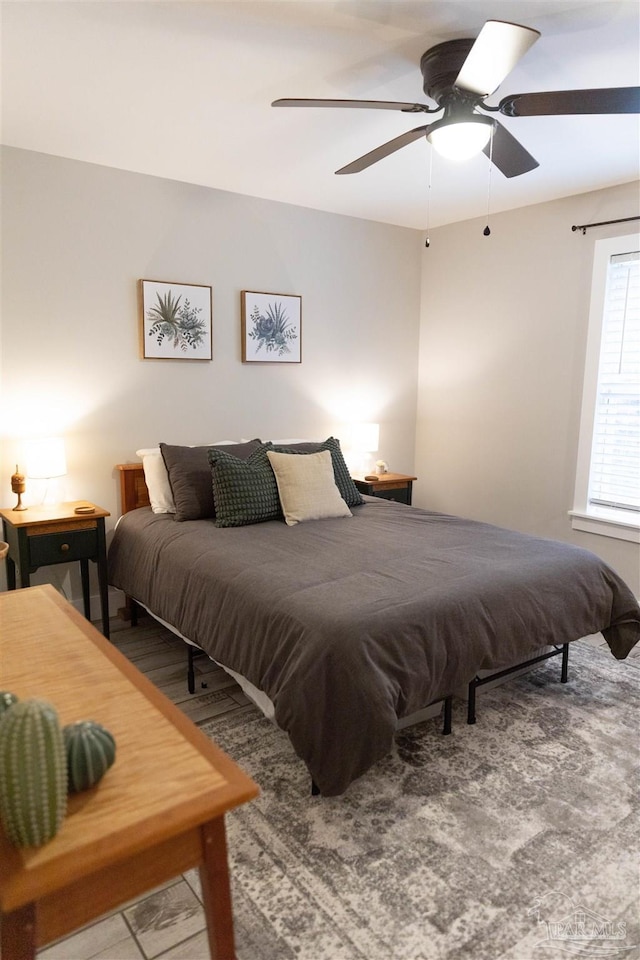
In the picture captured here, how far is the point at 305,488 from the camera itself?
345 cm

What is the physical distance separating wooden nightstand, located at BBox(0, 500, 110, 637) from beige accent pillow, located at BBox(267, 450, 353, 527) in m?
0.96

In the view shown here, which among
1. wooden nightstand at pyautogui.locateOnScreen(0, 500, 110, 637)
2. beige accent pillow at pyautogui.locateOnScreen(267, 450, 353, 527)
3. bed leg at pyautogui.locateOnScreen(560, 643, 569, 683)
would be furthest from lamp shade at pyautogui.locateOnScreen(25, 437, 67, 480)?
bed leg at pyautogui.locateOnScreen(560, 643, 569, 683)

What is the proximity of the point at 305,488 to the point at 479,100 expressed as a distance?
2.01 metres

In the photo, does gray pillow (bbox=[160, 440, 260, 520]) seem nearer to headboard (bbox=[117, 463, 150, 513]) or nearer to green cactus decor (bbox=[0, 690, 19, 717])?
headboard (bbox=[117, 463, 150, 513])

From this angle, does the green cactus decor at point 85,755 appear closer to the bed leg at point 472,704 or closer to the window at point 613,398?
the bed leg at point 472,704

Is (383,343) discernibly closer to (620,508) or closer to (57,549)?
(620,508)

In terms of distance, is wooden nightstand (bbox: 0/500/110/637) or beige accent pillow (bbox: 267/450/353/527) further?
beige accent pillow (bbox: 267/450/353/527)

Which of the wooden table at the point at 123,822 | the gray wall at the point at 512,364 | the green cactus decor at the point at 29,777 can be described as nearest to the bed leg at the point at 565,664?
the gray wall at the point at 512,364

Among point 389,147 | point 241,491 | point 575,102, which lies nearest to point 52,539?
point 241,491

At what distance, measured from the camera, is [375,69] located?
7.75 feet

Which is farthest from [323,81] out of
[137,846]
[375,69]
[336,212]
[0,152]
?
[137,846]

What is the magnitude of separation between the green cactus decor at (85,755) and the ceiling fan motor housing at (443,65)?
2.26 m

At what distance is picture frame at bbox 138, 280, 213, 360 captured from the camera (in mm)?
3688

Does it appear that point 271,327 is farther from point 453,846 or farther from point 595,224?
point 453,846
